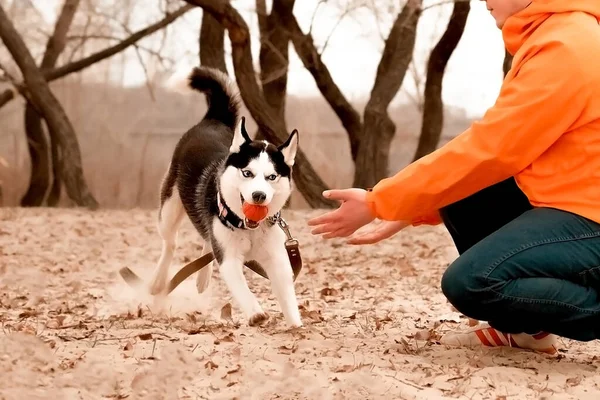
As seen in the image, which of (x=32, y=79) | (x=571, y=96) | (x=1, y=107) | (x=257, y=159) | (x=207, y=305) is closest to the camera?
(x=571, y=96)

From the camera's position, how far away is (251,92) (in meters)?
8.37

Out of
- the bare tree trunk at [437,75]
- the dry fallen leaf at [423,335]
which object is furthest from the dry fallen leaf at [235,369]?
the bare tree trunk at [437,75]

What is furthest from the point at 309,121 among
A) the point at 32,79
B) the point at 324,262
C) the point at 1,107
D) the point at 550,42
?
the point at 550,42

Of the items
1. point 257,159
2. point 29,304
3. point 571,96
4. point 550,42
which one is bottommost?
point 29,304

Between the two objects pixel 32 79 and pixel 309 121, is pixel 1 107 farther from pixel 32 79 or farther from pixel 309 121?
pixel 309 121

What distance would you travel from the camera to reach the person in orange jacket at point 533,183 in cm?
226

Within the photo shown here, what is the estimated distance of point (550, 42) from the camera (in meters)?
2.27

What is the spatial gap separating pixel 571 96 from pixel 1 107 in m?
11.1

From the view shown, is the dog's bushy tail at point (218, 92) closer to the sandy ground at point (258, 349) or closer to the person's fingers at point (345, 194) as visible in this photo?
the sandy ground at point (258, 349)

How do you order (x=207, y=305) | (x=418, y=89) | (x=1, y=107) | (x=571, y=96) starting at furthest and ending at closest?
Result: (x=1, y=107), (x=418, y=89), (x=207, y=305), (x=571, y=96)

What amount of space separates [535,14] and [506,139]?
15.6 inches

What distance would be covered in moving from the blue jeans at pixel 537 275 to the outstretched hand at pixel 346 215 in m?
0.31

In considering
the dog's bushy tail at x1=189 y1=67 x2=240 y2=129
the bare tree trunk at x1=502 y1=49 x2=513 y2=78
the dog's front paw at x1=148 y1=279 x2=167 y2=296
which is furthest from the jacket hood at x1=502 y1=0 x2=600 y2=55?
the bare tree trunk at x1=502 y1=49 x2=513 y2=78

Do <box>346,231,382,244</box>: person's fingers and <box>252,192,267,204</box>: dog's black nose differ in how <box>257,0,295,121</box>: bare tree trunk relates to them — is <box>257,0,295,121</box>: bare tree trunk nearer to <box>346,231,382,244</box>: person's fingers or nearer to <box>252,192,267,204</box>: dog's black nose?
<box>252,192,267,204</box>: dog's black nose
